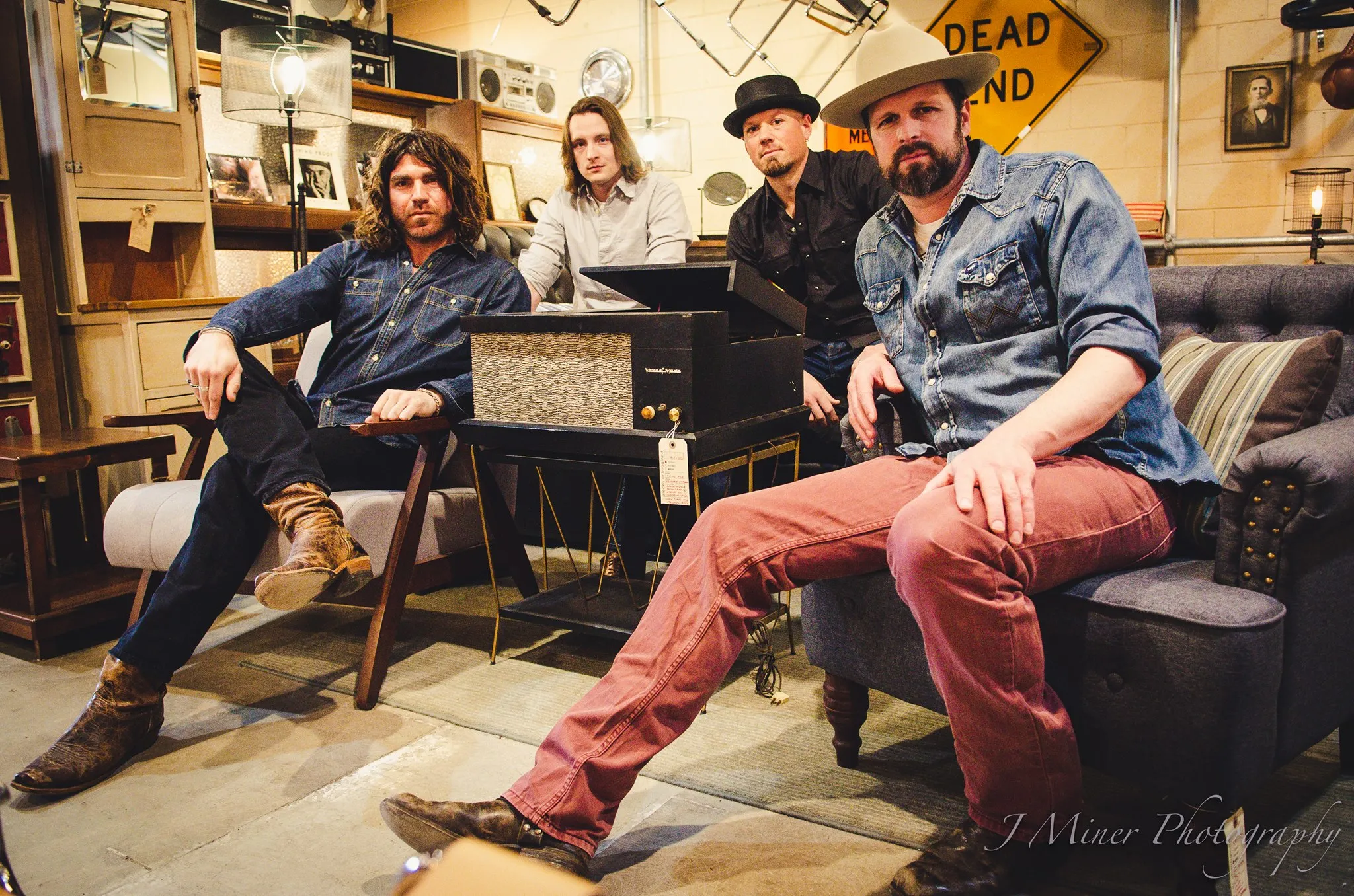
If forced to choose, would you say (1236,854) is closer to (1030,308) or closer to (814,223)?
(1030,308)

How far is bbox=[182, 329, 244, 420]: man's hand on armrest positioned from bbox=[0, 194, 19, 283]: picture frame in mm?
1642

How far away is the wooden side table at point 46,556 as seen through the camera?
8.76 feet

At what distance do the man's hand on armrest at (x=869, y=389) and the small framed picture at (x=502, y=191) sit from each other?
4114mm

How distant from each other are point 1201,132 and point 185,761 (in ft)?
16.2

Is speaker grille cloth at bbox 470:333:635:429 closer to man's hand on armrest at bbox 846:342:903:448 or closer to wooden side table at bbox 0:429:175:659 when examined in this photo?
man's hand on armrest at bbox 846:342:903:448

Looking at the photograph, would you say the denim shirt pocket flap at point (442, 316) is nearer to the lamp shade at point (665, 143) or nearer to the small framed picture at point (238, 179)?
the small framed picture at point (238, 179)

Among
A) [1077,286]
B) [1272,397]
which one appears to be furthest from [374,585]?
[1272,397]

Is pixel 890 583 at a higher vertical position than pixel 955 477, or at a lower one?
lower

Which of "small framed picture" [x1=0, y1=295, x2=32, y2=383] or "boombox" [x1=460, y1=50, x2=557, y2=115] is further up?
"boombox" [x1=460, y1=50, x2=557, y2=115]

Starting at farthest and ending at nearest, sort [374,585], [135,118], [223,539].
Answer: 1. [135,118]
2. [374,585]
3. [223,539]

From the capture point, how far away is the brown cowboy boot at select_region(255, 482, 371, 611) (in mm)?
2051

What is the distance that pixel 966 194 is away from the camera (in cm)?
180

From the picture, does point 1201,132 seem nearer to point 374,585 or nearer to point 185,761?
point 374,585

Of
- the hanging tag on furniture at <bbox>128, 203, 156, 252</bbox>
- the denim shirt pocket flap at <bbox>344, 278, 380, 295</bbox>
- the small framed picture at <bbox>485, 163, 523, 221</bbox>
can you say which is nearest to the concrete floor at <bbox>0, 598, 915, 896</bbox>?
the denim shirt pocket flap at <bbox>344, 278, 380, 295</bbox>
